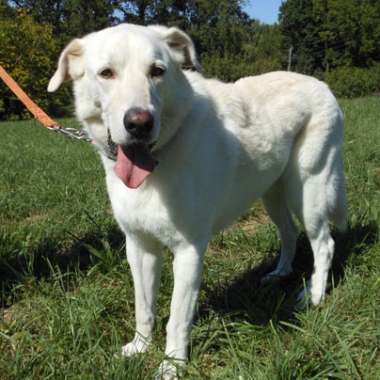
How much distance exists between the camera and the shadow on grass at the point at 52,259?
3.05 meters

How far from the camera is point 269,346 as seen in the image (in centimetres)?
239

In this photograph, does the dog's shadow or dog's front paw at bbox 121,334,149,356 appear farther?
the dog's shadow

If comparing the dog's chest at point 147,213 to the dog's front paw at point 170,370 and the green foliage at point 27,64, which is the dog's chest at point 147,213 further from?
the green foliage at point 27,64

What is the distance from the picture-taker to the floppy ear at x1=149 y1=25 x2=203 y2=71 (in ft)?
7.89

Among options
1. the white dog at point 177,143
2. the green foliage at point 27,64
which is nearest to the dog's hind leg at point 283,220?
the white dog at point 177,143

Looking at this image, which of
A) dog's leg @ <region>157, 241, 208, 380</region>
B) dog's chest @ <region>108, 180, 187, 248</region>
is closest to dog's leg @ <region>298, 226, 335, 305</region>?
dog's leg @ <region>157, 241, 208, 380</region>

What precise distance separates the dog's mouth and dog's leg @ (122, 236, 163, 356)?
20.5 inches

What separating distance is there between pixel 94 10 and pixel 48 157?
39.7 meters

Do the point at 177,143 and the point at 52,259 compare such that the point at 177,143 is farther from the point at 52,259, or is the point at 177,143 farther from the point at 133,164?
the point at 52,259

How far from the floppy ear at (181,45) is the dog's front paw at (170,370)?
1582 millimetres

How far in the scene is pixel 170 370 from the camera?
2271 mm

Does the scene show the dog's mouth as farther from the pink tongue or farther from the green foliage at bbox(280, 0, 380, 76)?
the green foliage at bbox(280, 0, 380, 76)

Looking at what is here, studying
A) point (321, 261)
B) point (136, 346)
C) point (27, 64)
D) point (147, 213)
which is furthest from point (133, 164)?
point (27, 64)

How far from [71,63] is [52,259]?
5.45 ft
